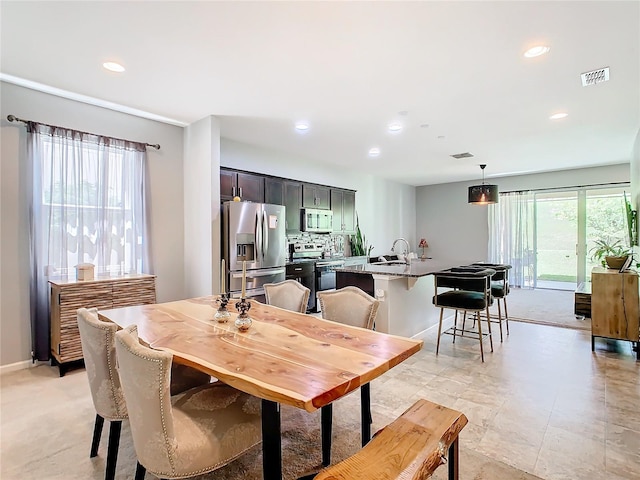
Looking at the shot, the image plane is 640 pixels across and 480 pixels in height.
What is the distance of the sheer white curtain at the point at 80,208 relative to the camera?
3.34 m

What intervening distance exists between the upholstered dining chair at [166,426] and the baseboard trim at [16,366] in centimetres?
270

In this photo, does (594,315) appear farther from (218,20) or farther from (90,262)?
(90,262)

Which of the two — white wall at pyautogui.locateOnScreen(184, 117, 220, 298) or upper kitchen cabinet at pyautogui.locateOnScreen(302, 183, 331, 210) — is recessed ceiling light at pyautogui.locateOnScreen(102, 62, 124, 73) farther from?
upper kitchen cabinet at pyautogui.locateOnScreen(302, 183, 331, 210)

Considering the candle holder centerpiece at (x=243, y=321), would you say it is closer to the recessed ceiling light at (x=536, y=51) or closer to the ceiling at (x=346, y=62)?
the ceiling at (x=346, y=62)

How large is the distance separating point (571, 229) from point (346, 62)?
7.28m

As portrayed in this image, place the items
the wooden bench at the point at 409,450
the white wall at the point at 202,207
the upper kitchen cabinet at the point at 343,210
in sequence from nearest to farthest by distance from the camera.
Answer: the wooden bench at the point at 409,450
the white wall at the point at 202,207
the upper kitchen cabinet at the point at 343,210

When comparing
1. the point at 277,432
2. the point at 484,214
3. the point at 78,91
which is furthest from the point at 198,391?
the point at 484,214

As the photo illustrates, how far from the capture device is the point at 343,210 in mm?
6809

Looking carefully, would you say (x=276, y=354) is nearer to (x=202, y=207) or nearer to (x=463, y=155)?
(x=202, y=207)

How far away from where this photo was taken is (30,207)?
10.8ft

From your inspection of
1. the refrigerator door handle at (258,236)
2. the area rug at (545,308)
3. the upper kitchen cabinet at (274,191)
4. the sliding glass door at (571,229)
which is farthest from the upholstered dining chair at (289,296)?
the sliding glass door at (571,229)

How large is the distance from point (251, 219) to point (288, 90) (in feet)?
5.67

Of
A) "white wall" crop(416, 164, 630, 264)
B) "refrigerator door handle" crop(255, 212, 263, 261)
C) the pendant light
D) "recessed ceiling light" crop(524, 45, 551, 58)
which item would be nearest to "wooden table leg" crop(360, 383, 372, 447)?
"recessed ceiling light" crop(524, 45, 551, 58)

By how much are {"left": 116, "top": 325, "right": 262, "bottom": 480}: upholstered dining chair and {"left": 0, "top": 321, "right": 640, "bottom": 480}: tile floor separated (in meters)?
0.88
